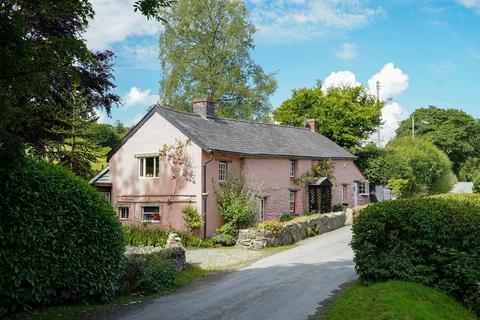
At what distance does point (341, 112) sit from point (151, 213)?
2542 cm

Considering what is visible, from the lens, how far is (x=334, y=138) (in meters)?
45.7

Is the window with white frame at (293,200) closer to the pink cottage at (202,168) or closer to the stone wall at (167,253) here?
the pink cottage at (202,168)

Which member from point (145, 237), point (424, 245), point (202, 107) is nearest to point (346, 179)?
point (202, 107)

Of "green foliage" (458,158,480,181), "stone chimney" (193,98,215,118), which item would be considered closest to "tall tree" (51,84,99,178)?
"stone chimney" (193,98,215,118)

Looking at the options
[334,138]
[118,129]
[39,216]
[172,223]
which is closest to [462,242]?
[39,216]

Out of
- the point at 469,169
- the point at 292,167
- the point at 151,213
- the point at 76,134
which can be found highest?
the point at 76,134

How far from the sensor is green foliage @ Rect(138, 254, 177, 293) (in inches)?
514

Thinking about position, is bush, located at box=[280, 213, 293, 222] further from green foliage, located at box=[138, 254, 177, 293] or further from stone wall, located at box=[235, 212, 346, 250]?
green foliage, located at box=[138, 254, 177, 293]

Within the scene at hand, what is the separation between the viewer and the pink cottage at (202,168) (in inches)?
1008

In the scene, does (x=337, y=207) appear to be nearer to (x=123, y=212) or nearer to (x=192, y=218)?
(x=192, y=218)

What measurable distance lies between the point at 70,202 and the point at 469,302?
9.82 metres

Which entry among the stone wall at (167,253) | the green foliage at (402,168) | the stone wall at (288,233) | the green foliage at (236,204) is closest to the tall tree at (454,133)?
the green foliage at (402,168)

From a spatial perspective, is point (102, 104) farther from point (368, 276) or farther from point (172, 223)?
point (368, 276)

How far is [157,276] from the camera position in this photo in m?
13.4
